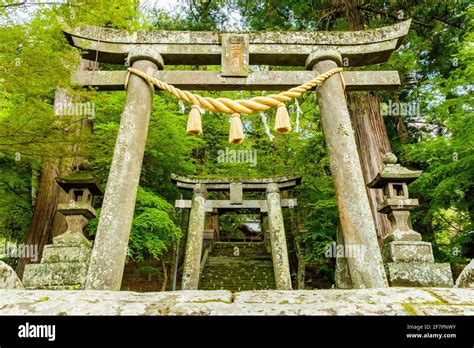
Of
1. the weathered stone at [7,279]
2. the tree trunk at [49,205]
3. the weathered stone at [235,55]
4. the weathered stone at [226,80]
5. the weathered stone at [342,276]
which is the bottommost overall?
the weathered stone at [342,276]

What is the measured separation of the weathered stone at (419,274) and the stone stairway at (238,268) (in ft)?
19.2

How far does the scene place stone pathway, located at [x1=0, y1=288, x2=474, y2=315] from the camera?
1828 millimetres


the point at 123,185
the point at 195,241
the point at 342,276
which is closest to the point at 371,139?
the point at 342,276

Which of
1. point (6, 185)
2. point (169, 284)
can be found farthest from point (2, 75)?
point (169, 284)

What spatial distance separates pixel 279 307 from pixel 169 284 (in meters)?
10.2

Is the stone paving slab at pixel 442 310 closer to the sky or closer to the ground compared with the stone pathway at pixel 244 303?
closer to the ground

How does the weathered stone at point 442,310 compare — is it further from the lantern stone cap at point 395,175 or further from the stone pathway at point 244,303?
the lantern stone cap at point 395,175

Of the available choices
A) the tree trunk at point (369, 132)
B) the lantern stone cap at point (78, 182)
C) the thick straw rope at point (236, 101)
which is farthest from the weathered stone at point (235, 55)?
the tree trunk at point (369, 132)

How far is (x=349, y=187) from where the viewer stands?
12.8 feet

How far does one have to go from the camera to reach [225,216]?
1655 centimetres

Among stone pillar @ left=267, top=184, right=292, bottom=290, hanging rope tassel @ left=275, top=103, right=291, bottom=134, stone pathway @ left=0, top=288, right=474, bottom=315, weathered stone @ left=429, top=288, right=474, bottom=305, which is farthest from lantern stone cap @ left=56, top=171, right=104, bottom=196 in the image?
stone pillar @ left=267, top=184, right=292, bottom=290

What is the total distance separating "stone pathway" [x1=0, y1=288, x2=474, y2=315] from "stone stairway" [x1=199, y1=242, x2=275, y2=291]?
811cm

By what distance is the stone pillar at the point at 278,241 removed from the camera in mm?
8578

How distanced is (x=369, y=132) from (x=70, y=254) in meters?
6.01
